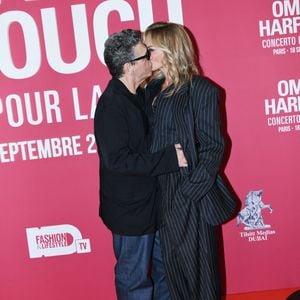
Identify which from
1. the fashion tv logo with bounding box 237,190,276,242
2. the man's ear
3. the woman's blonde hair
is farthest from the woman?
the fashion tv logo with bounding box 237,190,276,242

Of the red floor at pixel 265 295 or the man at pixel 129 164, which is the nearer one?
the man at pixel 129 164

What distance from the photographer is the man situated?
6.28ft

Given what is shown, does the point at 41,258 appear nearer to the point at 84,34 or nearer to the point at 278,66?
the point at 84,34

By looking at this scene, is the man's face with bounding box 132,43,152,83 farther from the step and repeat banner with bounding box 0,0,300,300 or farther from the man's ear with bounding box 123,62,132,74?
the step and repeat banner with bounding box 0,0,300,300

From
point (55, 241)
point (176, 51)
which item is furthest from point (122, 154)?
point (55, 241)

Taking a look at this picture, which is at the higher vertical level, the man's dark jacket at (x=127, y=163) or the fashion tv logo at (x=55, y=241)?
the man's dark jacket at (x=127, y=163)

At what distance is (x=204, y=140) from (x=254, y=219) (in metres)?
0.87

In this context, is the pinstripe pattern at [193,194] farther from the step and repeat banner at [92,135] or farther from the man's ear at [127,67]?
the step and repeat banner at [92,135]

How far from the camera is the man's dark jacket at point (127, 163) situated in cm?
191

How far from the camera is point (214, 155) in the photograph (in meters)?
1.96

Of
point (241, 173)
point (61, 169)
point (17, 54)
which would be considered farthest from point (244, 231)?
point (17, 54)

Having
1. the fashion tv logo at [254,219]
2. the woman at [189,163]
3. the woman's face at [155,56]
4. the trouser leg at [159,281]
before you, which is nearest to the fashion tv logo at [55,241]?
the trouser leg at [159,281]

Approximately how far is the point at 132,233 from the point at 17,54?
1.05 metres

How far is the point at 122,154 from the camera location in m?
1.91
